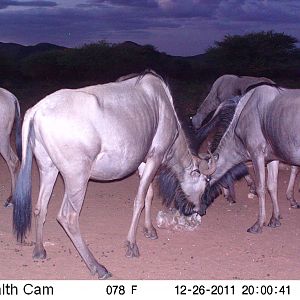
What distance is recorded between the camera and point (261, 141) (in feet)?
26.0

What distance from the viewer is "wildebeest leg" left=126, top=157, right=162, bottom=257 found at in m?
6.52

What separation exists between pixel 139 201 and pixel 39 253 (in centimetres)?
123

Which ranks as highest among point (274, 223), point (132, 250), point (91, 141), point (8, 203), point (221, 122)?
point (91, 141)

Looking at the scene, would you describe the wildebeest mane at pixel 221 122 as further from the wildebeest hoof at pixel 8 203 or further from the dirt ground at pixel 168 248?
the wildebeest hoof at pixel 8 203

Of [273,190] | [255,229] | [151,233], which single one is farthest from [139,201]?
[273,190]

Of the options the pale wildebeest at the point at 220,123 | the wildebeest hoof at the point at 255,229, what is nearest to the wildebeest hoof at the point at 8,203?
the pale wildebeest at the point at 220,123

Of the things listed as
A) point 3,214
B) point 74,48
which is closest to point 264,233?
point 3,214

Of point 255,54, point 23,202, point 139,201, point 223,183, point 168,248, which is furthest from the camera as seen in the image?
point 255,54

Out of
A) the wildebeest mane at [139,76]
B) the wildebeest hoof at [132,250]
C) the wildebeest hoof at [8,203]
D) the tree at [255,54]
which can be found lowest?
the tree at [255,54]

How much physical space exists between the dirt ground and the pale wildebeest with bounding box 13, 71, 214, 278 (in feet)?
0.83

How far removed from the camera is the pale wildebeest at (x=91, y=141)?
18.5ft

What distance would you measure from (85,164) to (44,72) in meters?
38.5

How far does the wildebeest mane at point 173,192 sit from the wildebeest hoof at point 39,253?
191 cm

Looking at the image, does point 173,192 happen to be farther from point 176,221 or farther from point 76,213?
point 76,213
